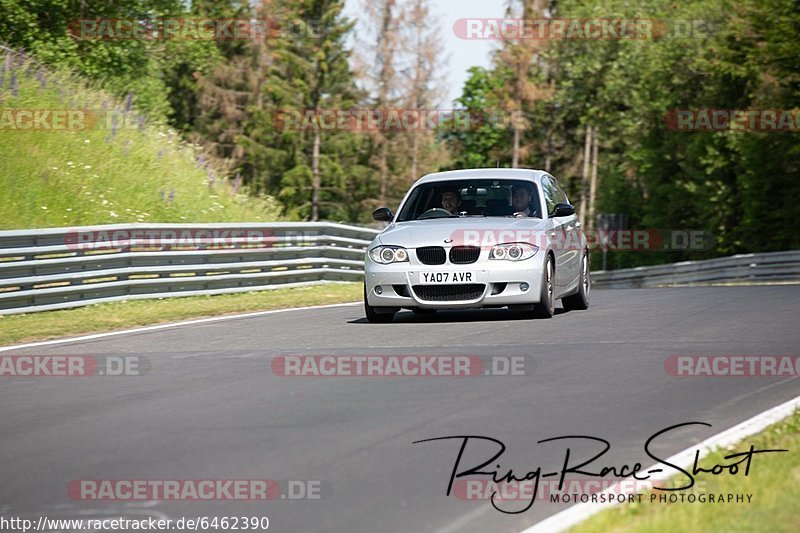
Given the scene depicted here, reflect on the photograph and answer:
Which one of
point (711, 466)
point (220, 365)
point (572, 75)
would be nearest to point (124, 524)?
point (711, 466)

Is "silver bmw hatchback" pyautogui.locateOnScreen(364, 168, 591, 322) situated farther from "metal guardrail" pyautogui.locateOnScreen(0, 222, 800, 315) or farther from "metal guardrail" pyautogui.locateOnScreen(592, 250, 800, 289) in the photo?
"metal guardrail" pyautogui.locateOnScreen(592, 250, 800, 289)

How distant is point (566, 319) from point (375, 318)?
2.13 metres

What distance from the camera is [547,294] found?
45.1 ft

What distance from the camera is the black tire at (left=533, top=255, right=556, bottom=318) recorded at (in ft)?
44.8

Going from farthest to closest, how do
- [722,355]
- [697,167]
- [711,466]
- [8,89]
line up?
[697,167] < [8,89] < [722,355] < [711,466]

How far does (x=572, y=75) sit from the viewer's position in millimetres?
67688

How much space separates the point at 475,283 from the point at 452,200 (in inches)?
67.7

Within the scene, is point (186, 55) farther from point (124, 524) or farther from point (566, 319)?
point (124, 524)
